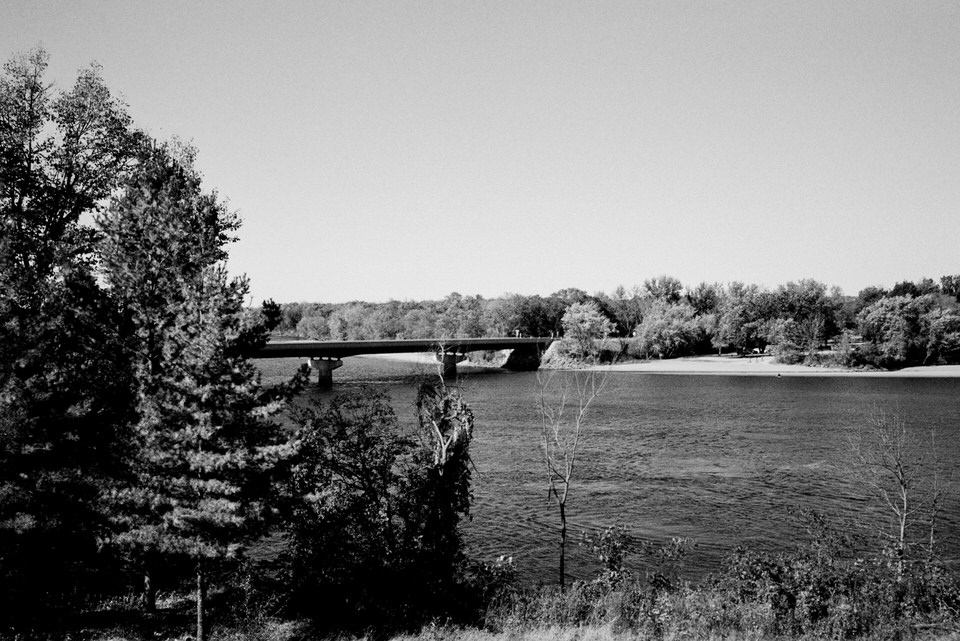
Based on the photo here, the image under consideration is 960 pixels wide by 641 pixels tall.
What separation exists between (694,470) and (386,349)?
3163 inches

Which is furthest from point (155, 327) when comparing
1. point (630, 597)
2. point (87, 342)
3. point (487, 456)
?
point (487, 456)

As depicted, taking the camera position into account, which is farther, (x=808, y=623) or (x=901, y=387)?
(x=901, y=387)

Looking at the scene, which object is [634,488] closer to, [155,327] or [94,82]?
[155,327]

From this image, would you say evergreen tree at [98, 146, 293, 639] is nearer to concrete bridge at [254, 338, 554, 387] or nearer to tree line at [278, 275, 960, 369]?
concrete bridge at [254, 338, 554, 387]

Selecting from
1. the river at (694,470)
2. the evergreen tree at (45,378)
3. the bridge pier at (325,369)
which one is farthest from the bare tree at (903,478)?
the bridge pier at (325,369)

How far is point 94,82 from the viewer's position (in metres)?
23.7

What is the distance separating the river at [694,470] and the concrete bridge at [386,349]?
22.1 metres

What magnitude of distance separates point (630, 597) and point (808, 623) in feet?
16.3

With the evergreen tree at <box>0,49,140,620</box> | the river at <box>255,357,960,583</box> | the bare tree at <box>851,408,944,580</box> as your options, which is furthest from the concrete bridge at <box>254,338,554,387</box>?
the evergreen tree at <box>0,49,140,620</box>

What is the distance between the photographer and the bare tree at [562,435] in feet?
83.4

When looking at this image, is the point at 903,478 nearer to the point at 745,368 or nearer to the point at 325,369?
the point at 325,369

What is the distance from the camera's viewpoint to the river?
102ft

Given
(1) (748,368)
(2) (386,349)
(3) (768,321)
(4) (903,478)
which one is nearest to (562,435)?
(4) (903,478)

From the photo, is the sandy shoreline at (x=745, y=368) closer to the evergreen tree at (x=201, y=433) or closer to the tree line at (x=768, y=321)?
the tree line at (x=768, y=321)
